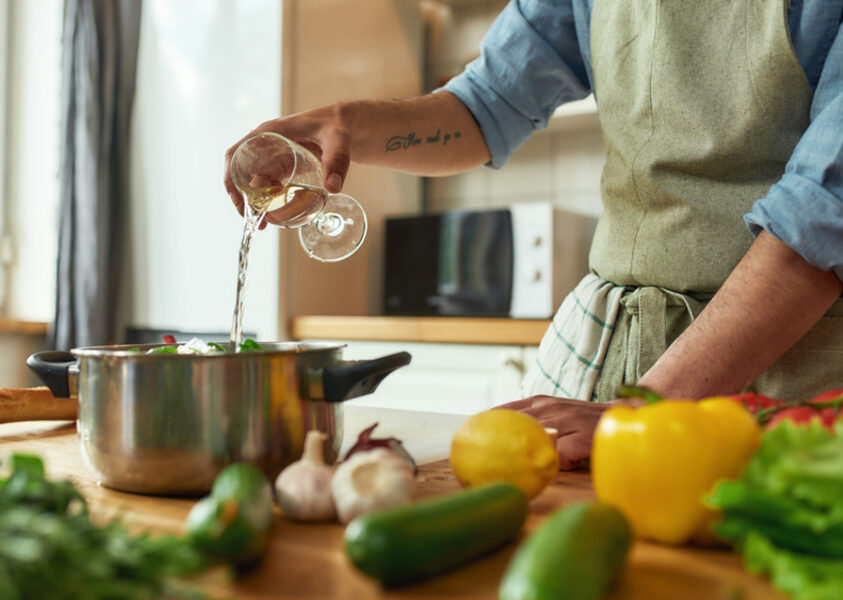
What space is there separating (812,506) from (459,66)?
2475 millimetres

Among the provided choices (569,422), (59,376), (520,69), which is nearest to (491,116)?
(520,69)

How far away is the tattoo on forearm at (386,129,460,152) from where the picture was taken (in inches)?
44.4

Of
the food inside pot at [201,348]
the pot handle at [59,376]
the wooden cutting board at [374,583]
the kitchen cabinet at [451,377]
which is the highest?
the food inside pot at [201,348]

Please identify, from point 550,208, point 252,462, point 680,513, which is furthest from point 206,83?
point 680,513

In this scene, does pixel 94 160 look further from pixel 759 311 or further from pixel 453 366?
pixel 759 311

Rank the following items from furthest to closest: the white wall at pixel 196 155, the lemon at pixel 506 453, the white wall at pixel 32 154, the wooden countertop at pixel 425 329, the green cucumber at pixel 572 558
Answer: the white wall at pixel 32 154 < the white wall at pixel 196 155 < the wooden countertop at pixel 425 329 < the lemon at pixel 506 453 < the green cucumber at pixel 572 558

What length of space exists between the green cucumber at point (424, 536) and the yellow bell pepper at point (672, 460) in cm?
8

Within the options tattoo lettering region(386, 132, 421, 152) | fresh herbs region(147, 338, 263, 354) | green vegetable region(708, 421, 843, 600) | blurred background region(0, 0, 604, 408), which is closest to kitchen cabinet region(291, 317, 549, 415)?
blurred background region(0, 0, 604, 408)

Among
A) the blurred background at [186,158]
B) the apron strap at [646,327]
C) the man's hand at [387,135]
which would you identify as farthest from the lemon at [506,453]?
the blurred background at [186,158]

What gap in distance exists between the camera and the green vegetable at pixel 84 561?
0.32 m

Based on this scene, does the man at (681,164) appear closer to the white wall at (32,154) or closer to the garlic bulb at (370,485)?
the garlic bulb at (370,485)

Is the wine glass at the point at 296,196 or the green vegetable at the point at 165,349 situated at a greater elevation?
the wine glass at the point at 296,196

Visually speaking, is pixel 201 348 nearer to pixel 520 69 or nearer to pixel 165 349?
pixel 165 349

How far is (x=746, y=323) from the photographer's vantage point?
32.7 inches
